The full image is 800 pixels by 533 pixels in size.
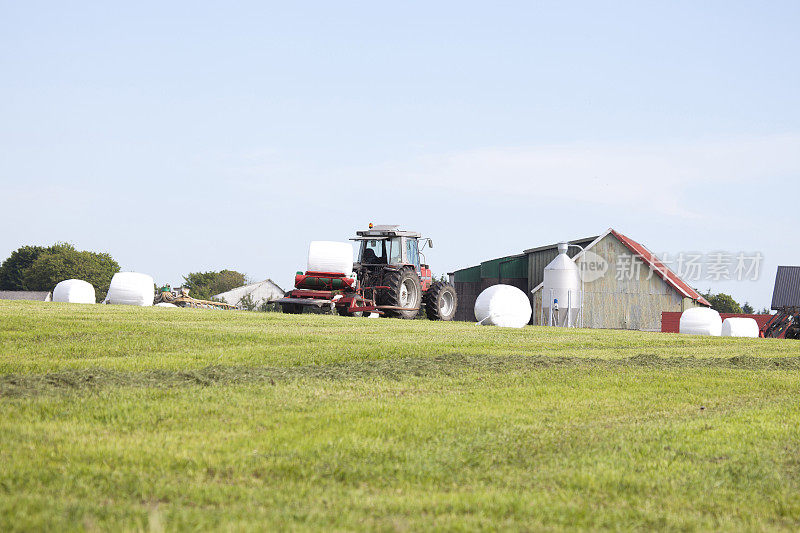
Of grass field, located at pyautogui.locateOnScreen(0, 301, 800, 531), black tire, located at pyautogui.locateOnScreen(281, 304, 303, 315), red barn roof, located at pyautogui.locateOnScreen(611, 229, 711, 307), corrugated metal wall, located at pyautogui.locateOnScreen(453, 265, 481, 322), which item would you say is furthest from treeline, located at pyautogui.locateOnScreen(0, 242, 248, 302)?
grass field, located at pyautogui.locateOnScreen(0, 301, 800, 531)

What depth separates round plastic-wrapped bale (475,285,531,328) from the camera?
2581 cm

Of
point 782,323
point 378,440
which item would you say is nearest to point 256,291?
point 782,323

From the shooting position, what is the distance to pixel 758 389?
1007 cm

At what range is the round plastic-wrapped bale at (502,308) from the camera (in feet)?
84.7

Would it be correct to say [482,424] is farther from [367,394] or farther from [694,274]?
[694,274]

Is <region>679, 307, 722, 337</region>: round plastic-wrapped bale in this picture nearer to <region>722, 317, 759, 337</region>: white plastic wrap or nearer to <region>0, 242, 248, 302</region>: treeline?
<region>722, 317, 759, 337</region>: white plastic wrap

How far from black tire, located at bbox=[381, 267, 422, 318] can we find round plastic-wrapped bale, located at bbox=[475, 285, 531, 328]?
2775mm

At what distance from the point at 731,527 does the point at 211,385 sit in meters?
5.43

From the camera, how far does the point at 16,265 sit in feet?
264

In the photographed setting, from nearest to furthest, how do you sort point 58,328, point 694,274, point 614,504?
point 614,504 < point 58,328 < point 694,274

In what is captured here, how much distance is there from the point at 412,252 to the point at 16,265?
2691 inches

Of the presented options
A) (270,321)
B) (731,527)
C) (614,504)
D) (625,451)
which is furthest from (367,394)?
(270,321)

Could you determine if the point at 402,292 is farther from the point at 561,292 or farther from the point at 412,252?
the point at 561,292

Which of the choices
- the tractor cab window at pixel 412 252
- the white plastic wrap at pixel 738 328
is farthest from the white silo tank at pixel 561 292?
the tractor cab window at pixel 412 252
